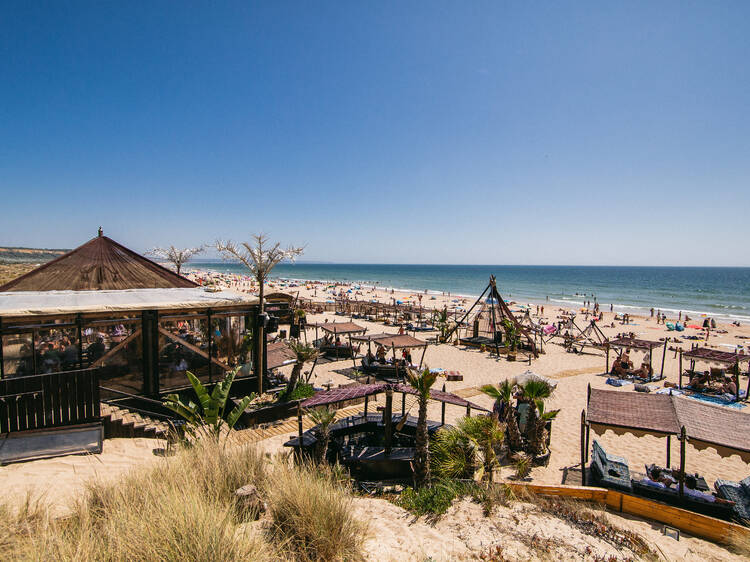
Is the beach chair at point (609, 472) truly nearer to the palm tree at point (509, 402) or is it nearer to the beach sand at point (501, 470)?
the beach sand at point (501, 470)

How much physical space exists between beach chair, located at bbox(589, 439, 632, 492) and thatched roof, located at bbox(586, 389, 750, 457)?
1028 mm

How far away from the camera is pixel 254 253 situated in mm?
13523

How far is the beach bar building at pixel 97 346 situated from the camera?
6793 millimetres

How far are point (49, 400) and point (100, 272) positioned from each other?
7.99 meters

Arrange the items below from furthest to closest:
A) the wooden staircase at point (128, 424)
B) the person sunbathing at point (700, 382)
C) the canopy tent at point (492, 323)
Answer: the canopy tent at point (492, 323) → the person sunbathing at point (700, 382) → the wooden staircase at point (128, 424)

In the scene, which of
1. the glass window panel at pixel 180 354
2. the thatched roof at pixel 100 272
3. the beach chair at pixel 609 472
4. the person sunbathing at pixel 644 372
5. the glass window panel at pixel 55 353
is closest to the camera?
the beach chair at pixel 609 472

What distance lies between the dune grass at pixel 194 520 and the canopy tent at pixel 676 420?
227 inches

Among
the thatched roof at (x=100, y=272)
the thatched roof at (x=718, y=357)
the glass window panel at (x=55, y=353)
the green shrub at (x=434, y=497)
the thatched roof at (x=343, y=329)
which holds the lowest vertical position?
the green shrub at (x=434, y=497)

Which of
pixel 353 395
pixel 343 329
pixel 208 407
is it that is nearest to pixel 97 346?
pixel 208 407

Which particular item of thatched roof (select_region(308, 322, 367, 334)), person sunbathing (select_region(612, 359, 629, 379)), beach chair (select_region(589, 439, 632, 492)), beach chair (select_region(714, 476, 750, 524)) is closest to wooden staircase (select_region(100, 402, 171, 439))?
beach chair (select_region(589, 439, 632, 492))

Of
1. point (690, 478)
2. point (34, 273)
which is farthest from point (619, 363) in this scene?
point (34, 273)

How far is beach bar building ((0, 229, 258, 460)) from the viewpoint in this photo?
679 centimetres

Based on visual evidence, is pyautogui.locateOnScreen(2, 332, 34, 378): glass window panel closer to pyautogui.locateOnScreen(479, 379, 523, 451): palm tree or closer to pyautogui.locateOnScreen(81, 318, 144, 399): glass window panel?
pyautogui.locateOnScreen(81, 318, 144, 399): glass window panel

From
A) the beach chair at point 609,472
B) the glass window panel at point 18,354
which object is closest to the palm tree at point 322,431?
the beach chair at point 609,472
